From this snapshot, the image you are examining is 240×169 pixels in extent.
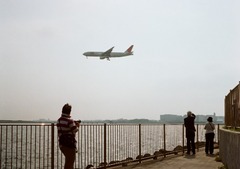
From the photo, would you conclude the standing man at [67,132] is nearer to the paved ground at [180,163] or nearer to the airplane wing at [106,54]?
the paved ground at [180,163]

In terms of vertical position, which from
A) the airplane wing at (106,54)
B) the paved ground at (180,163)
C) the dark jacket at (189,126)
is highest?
the airplane wing at (106,54)

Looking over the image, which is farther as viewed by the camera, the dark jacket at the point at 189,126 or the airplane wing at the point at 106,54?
the airplane wing at the point at 106,54

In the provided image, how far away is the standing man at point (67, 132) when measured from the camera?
8586 millimetres

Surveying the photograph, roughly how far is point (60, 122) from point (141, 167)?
4.89 meters

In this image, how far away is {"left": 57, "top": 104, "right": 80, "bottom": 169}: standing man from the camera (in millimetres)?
8586

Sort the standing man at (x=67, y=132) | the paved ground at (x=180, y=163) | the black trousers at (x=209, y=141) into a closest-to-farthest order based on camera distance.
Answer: the standing man at (x=67, y=132)
the paved ground at (x=180, y=163)
the black trousers at (x=209, y=141)

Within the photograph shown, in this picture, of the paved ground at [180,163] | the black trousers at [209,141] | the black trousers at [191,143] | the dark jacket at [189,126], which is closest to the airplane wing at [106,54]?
the black trousers at [209,141]

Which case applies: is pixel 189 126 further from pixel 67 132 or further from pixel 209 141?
pixel 67 132

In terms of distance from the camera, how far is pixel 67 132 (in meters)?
8.60

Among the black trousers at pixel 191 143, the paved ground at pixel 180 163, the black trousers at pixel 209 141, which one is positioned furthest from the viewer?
the black trousers at pixel 209 141

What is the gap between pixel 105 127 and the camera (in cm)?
1171

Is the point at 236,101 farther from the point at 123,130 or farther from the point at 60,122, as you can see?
the point at 60,122

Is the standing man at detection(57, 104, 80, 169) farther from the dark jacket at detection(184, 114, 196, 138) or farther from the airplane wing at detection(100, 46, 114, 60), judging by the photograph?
the airplane wing at detection(100, 46, 114, 60)

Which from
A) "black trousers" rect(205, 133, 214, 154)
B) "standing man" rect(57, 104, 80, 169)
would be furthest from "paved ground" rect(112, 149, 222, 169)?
"standing man" rect(57, 104, 80, 169)
